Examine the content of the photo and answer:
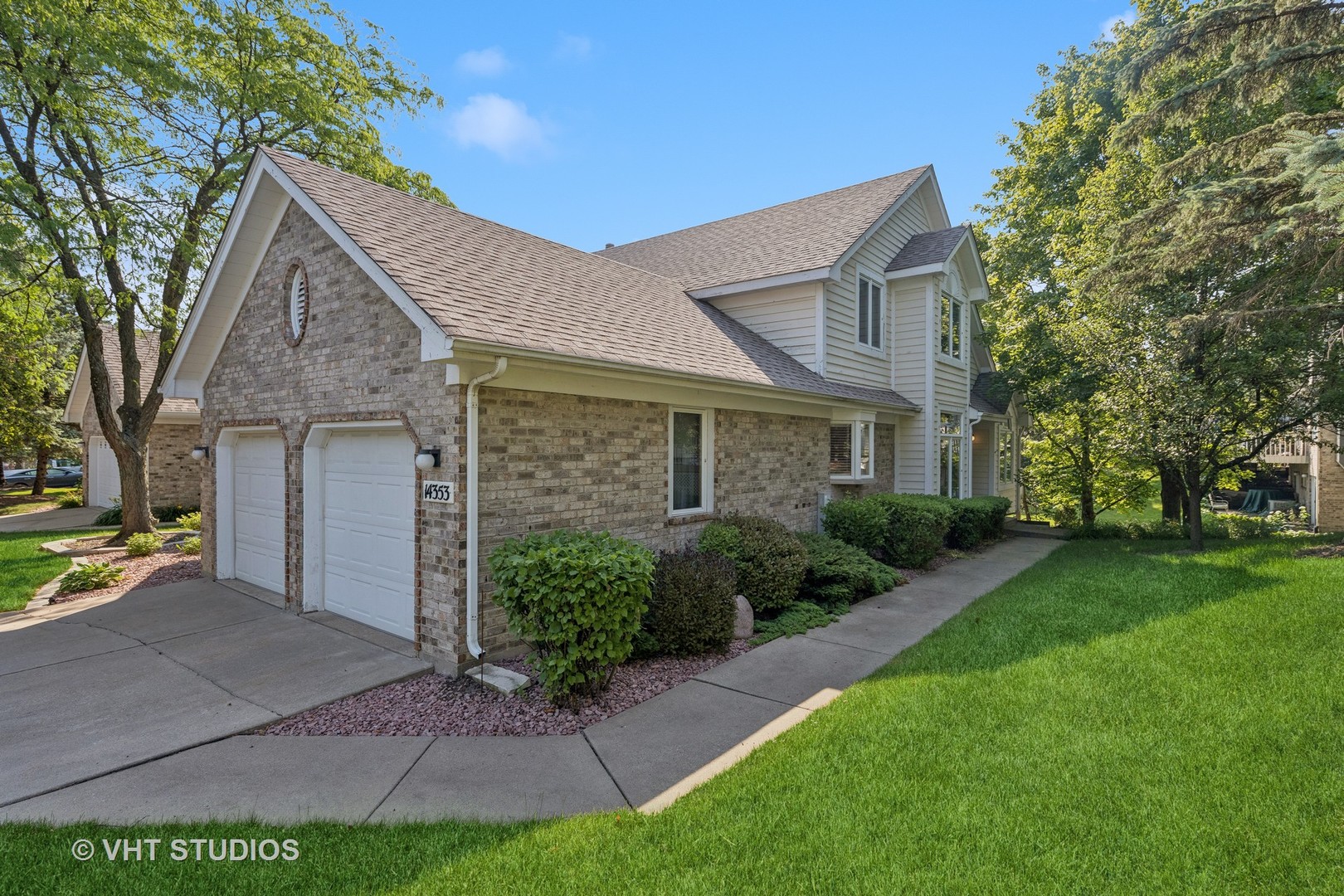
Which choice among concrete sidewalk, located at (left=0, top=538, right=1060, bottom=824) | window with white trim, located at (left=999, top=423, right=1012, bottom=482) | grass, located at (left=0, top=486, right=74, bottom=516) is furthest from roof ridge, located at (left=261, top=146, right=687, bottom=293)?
grass, located at (left=0, top=486, right=74, bottom=516)

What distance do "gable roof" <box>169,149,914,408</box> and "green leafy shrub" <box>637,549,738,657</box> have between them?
246 cm

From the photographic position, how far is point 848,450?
12148mm

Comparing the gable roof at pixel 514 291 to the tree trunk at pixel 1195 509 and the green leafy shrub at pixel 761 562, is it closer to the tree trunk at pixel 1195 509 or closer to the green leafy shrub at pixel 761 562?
the green leafy shrub at pixel 761 562

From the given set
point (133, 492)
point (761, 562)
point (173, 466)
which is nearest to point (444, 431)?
point (761, 562)

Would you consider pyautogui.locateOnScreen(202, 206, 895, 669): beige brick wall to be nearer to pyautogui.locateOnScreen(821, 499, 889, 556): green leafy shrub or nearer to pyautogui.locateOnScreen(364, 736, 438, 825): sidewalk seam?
pyautogui.locateOnScreen(364, 736, 438, 825): sidewalk seam

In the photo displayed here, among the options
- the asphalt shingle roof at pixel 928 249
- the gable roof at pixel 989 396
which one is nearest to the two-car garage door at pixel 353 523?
the asphalt shingle roof at pixel 928 249

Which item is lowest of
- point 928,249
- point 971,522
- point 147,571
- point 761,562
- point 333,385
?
point 147,571

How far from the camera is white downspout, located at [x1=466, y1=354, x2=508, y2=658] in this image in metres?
5.86

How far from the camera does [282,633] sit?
7.23 m

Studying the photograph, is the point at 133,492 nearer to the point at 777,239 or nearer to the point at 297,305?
the point at 297,305

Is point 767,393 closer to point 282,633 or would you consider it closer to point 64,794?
point 282,633

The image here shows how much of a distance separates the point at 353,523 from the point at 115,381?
61.0ft

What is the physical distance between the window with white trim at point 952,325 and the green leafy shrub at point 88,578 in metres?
16.6

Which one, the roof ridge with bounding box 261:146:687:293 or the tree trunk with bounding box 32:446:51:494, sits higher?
the roof ridge with bounding box 261:146:687:293
